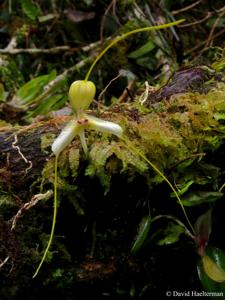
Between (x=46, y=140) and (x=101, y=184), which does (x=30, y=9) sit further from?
(x=101, y=184)

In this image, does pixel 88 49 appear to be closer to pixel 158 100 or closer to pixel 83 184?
pixel 158 100

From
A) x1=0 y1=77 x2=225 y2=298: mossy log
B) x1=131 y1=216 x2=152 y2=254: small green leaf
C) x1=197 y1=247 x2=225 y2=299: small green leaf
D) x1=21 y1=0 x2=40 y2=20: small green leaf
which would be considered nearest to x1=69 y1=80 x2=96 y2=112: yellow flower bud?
x1=0 y1=77 x2=225 y2=298: mossy log

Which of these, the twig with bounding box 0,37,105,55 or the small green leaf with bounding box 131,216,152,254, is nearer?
the small green leaf with bounding box 131,216,152,254

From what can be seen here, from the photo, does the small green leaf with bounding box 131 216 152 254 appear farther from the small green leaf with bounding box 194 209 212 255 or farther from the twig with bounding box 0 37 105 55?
the twig with bounding box 0 37 105 55

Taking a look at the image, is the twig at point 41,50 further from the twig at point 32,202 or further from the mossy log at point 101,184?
the twig at point 32,202

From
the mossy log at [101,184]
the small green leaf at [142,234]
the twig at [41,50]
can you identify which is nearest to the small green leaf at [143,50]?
the twig at [41,50]

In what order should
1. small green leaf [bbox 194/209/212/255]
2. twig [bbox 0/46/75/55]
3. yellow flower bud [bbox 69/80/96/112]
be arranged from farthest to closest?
twig [bbox 0/46/75/55], small green leaf [bbox 194/209/212/255], yellow flower bud [bbox 69/80/96/112]

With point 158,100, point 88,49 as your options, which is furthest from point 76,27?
point 158,100
